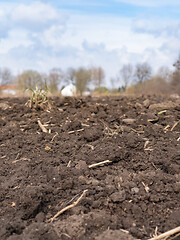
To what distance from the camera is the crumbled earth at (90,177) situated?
190cm

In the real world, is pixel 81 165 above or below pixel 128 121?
below

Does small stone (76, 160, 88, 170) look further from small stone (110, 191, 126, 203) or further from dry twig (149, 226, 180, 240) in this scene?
dry twig (149, 226, 180, 240)

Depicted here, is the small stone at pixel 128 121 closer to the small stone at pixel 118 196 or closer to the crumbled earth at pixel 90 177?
the crumbled earth at pixel 90 177

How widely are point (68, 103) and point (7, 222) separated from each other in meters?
2.77

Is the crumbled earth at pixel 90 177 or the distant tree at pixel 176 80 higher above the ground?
the distant tree at pixel 176 80

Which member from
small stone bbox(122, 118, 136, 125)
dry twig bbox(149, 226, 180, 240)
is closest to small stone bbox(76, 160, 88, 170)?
dry twig bbox(149, 226, 180, 240)

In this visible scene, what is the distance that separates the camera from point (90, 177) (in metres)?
2.40

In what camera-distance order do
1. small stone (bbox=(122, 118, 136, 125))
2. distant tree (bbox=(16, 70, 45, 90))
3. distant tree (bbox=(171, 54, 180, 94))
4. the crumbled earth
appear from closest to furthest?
the crumbled earth
small stone (bbox=(122, 118, 136, 125))
distant tree (bbox=(16, 70, 45, 90))
distant tree (bbox=(171, 54, 180, 94))

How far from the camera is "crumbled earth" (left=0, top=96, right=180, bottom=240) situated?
190cm

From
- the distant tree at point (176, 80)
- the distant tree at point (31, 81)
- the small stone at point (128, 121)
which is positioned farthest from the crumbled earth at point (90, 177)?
the distant tree at point (176, 80)

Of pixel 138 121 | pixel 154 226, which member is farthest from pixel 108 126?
pixel 154 226

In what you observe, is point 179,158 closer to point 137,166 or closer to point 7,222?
point 137,166

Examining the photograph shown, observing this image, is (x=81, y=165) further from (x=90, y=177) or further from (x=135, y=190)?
(x=135, y=190)

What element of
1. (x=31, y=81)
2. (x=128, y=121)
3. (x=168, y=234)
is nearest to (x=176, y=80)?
(x=31, y=81)
